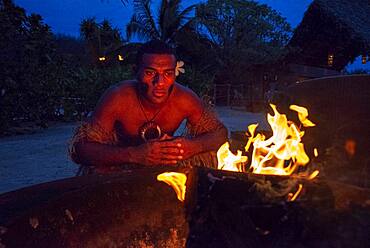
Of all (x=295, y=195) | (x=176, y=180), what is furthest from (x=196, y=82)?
(x=295, y=195)

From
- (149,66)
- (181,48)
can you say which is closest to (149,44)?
(149,66)

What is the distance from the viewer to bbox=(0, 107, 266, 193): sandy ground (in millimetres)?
4449

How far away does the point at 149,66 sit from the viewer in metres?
2.47

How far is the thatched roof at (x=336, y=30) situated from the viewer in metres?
14.7

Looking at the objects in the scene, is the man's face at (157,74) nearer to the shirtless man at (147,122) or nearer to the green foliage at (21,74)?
the shirtless man at (147,122)

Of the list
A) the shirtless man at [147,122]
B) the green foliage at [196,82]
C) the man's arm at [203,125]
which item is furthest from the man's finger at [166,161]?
the green foliage at [196,82]

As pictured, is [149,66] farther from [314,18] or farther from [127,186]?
[314,18]

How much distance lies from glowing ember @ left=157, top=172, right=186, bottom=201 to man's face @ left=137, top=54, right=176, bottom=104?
112 cm

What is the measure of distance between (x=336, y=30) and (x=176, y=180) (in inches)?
638

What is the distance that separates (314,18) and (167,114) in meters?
15.9

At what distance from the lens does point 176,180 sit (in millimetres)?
1470

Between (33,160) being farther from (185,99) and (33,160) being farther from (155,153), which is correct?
(155,153)

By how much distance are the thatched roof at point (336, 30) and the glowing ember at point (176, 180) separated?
14902 mm

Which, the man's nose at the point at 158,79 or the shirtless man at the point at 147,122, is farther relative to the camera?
the man's nose at the point at 158,79
